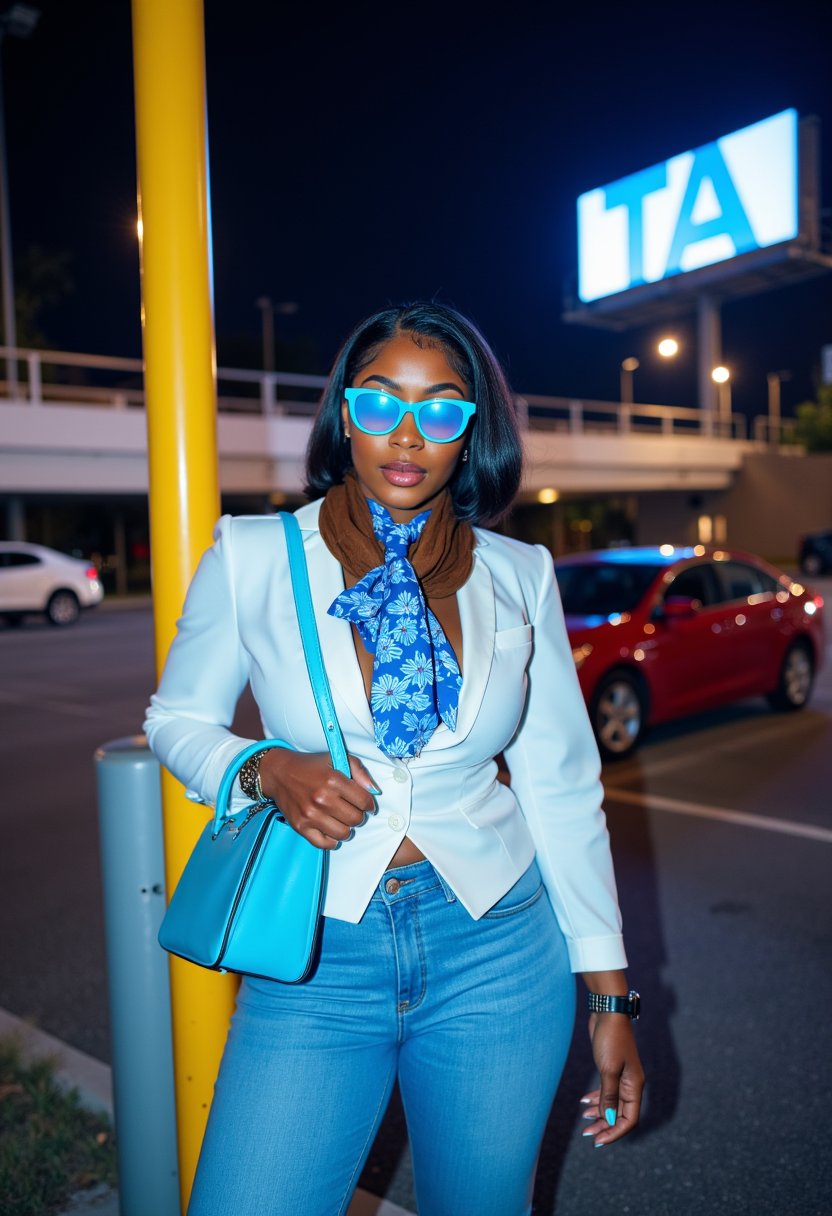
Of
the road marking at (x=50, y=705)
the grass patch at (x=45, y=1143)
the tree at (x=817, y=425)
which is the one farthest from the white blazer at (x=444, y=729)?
the tree at (x=817, y=425)

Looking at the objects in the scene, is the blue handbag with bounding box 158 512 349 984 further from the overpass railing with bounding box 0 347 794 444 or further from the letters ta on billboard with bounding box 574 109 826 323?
the letters ta on billboard with bounding box 574 109 826 323

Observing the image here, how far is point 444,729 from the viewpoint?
5.46 ft

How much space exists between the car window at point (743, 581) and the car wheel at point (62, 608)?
14.7 metres

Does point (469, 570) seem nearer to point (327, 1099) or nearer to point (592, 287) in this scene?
point (327, 1099)

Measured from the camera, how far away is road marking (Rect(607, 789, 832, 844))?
5938 mm

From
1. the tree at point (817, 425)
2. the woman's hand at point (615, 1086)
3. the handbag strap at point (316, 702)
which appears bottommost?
the woman's hand at point (615, 1086)

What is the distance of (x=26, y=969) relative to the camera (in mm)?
4324

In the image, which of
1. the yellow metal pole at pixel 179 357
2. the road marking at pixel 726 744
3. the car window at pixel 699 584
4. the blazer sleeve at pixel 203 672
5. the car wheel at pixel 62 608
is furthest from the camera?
the car wheel at pixel 62 608

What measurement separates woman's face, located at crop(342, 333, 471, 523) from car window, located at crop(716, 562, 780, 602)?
293 inches

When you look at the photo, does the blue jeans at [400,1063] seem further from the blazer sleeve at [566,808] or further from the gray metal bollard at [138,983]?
the gray metal bollard at [138,983]

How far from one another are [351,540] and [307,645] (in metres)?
0.22

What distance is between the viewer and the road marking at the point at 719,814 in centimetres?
594

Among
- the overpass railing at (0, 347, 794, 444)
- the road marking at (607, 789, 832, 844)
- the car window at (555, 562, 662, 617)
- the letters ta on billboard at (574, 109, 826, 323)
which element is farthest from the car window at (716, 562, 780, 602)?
the letters ta on billboard at (574, 109, 826, 323)

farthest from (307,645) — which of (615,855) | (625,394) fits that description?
(625,394)
